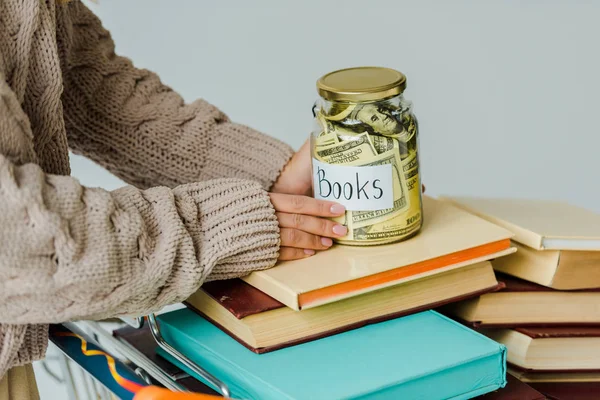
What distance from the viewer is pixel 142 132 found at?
40.8 inches

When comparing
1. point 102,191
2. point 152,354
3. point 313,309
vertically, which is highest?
point 102,191

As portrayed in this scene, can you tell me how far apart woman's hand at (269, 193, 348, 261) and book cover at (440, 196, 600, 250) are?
0.62ft

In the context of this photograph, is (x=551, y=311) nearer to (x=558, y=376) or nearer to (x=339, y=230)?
(x=558, y=376)

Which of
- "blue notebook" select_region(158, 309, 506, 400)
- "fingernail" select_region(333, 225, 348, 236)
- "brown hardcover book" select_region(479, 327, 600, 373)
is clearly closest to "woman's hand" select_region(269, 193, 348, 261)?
"fingernail" select_region(333, 225, 348, 236)

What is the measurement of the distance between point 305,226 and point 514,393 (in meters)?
0.25

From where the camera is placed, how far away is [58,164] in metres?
0.88

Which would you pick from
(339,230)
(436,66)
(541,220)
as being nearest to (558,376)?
(541,220)

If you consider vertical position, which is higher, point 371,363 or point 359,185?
point 359,185

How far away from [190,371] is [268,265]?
13cm

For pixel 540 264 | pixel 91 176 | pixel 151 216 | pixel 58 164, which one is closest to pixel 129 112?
pixel 58 164

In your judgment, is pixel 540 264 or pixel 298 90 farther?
pixel 298 90

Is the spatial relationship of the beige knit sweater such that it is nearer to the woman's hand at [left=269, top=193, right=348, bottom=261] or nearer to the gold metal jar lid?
the woman's hand at [left=269, top=193, right=348, bottom=261]

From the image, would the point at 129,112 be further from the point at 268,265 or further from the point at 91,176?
the point at 91,176

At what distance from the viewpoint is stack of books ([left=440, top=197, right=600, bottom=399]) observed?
86 cm
